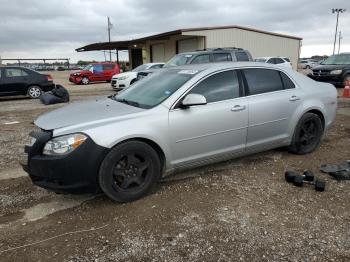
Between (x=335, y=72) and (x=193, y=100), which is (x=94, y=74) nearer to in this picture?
(x=335, y=72)

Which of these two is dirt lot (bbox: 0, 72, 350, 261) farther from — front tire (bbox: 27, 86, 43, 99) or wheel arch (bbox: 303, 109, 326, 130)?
front tire (bbox: 27, 86, 43, 99)

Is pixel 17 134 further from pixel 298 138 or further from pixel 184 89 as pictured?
pixel 298 138

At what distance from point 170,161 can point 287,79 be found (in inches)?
93.2

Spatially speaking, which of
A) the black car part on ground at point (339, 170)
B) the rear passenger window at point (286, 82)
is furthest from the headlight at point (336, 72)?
the black car part on ground at point (339, 170)

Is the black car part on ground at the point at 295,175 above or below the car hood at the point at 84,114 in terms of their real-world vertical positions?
below

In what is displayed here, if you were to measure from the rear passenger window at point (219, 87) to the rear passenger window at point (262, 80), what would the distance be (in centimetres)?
24

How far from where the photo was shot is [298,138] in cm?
522

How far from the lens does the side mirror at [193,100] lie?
154 inches

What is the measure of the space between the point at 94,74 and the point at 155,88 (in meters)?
21.3

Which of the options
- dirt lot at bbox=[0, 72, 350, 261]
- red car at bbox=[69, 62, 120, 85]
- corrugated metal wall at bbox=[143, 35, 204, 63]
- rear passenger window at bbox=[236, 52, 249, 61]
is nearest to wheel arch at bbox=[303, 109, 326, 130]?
dirt lot at bbox=[0, 72, 350, 261]

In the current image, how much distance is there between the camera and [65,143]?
341cm

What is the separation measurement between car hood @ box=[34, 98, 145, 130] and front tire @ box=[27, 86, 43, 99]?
11.3m

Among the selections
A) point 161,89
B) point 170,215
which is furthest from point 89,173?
point 161,89

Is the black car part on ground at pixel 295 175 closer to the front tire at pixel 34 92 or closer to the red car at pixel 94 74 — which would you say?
the front tire at pixel 34 92
